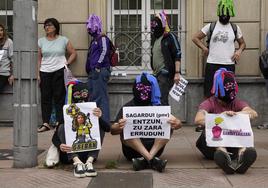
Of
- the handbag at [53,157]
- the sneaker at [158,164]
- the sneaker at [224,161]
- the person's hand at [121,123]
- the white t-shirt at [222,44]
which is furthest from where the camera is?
the white t-shirt at [222,44]

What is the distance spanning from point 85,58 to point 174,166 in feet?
13.4

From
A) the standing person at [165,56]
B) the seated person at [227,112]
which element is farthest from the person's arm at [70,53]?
the seated person at [227,112]

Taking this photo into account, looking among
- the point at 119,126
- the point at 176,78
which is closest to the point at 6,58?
the point at 176,78

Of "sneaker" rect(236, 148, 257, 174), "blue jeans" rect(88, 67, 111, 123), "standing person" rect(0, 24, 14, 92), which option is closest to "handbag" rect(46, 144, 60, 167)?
"sneaker" rect(236, 148, 257, 174)

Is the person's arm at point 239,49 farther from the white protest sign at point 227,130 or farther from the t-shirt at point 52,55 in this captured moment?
the white protest sign at point 227,130

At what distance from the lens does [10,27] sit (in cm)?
1064

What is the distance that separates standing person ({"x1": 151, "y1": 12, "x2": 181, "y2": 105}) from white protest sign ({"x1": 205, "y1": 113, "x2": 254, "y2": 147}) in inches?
87.2

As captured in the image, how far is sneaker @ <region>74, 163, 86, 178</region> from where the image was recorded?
6.13m

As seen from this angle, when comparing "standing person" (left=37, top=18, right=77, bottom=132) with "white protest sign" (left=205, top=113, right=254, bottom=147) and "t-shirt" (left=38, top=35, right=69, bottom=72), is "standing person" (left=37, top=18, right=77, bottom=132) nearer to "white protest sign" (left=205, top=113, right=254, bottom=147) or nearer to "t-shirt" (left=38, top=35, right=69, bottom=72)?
"t-shirt" (left=38, top=35, right=69, bottom=72)

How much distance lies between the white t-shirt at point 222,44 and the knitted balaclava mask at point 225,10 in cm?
21

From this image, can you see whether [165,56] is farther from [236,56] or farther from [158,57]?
[236,56]

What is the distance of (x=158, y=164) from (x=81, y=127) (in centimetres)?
102

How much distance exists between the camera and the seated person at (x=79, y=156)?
617 centimetres

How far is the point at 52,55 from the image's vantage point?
959cm
